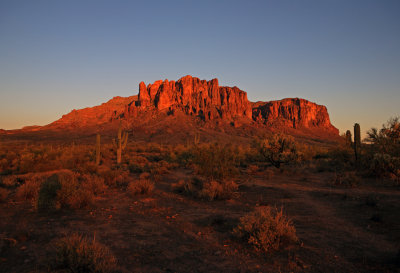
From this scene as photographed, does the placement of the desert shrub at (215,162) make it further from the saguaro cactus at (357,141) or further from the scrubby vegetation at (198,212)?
the saguaro cactus at (357,141)

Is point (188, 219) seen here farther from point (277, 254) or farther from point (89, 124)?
point (89, 124)

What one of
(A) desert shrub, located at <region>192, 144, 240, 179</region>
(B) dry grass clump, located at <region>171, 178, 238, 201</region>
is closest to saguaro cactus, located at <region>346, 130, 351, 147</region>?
(A) desert shrub, located at <region>192, 144, 240, 179</region>

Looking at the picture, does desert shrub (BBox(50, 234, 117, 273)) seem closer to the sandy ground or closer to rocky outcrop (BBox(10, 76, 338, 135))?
the sandy ground

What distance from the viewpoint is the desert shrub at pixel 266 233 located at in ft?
16.3

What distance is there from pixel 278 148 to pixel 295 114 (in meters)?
119

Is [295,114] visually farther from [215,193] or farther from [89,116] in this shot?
[215,193]

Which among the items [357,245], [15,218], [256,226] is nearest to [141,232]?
[256,226]

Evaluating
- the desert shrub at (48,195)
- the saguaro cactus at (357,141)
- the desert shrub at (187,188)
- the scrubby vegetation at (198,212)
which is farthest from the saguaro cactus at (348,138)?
the desert shrub at (48,195)

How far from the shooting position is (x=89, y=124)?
10112 centimetres

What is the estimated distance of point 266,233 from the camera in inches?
200

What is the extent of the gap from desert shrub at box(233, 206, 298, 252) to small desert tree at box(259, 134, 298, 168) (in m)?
15.2

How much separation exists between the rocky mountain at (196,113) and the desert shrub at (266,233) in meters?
78.7

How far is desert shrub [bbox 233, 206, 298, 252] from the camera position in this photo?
4.96 meters

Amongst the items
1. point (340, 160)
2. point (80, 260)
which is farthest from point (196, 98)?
point (80, 260)
